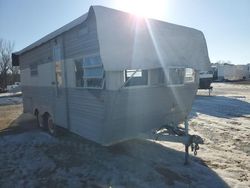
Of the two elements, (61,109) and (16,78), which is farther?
(16,78)

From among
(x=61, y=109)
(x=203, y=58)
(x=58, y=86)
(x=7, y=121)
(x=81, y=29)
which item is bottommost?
(x=7, y=121)

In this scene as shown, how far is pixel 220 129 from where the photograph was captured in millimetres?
8172

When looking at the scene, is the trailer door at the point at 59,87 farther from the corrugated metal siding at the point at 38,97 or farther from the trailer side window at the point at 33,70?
the trailer side window at the point at 33,70

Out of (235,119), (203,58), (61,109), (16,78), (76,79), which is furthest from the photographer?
(16,78)

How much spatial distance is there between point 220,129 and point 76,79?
5.30 metres

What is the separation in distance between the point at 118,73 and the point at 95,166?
2122 mm

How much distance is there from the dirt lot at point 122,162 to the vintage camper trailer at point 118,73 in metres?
0.62

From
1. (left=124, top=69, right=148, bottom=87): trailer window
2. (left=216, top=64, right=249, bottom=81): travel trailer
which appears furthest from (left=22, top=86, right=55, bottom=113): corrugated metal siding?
(left=216, top=64, right=249, bottom=81): travel trailer

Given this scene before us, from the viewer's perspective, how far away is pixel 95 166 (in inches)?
205

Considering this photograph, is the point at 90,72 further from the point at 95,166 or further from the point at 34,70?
the point at 34,70

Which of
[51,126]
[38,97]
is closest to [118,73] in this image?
[51,126]

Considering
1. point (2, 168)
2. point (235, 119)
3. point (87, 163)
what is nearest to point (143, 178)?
point (87, 163)

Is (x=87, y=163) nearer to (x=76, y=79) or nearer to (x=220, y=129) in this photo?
(x=76, y=79)

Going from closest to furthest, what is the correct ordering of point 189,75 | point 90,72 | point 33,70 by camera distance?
1. point 90,72
2. point 189,75
3. point 33,70
